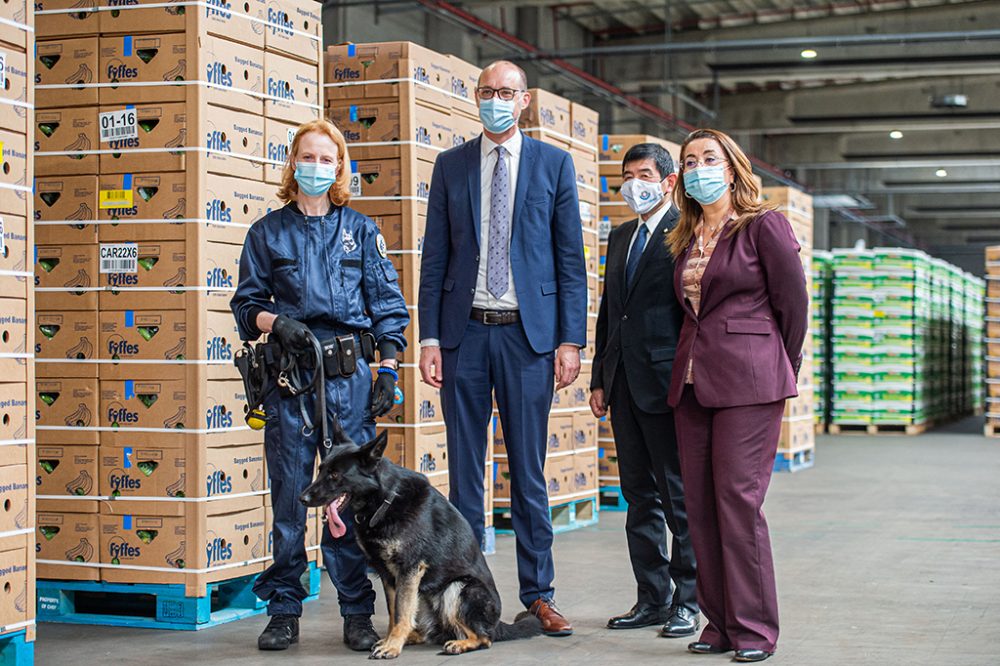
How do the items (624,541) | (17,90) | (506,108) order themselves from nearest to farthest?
(17,90) < (506,108) < (624,541)

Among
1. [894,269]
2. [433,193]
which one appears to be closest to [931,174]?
[894,269]

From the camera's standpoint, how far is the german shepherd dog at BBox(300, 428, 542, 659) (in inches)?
185

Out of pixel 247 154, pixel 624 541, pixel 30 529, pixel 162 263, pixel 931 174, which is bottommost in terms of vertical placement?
pixel 624 541

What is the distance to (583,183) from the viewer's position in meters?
9.09

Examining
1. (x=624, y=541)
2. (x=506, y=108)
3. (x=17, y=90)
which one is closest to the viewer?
(x=17, y=90)

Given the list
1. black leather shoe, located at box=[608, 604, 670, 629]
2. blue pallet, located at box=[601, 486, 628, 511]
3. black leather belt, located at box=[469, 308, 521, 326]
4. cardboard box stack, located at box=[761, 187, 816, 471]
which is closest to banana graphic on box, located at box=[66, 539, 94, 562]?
black leather belt, located at box=[469, 308, 521, 326]

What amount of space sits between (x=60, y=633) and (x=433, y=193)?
8.06 ft

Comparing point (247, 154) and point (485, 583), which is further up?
point (247, 154)

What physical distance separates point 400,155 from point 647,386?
7.72ft

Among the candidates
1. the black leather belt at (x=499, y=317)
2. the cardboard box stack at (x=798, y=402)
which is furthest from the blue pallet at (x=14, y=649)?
the cardboard box stack at (x=798, y=402)

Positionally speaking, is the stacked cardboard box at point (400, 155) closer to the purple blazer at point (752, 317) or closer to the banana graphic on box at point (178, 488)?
the banana graphic on box at point (178, 488)

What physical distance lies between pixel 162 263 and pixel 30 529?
1.44m

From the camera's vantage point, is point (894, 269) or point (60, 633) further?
point (894, 269)

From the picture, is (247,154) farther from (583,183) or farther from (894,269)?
(894,269)
